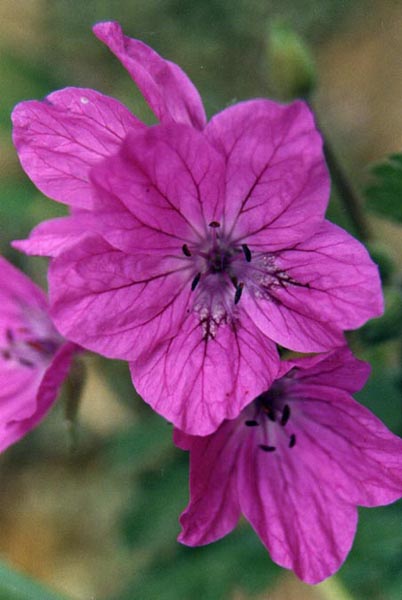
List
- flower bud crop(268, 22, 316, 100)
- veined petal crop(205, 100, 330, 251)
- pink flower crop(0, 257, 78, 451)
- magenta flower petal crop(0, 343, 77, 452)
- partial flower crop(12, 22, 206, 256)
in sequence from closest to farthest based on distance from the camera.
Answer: veined petal crop(205, 100, 330, 251), partial flower crop(12, 22, 206, 256), magenta flower petal crop(0, 343, 77, 452), pink flower crop(0, 257, 78, 451), flower bud crop(268, 22, 316, 100)

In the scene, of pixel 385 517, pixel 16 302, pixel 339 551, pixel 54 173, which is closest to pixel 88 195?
pixel 54 173

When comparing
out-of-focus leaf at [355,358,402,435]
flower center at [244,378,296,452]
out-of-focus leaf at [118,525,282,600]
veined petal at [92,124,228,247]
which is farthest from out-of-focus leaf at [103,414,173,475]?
veined petal at [92,124,228,247]

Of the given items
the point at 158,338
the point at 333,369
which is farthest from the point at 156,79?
the point at 333,369

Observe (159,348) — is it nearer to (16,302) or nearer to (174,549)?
(16,302)

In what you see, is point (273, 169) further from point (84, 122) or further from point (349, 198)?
point (349, 198)

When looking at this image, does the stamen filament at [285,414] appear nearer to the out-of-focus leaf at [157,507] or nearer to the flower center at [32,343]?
the flower center at [32,343]

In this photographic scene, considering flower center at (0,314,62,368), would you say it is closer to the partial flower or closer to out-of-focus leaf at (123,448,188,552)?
the partial flower
